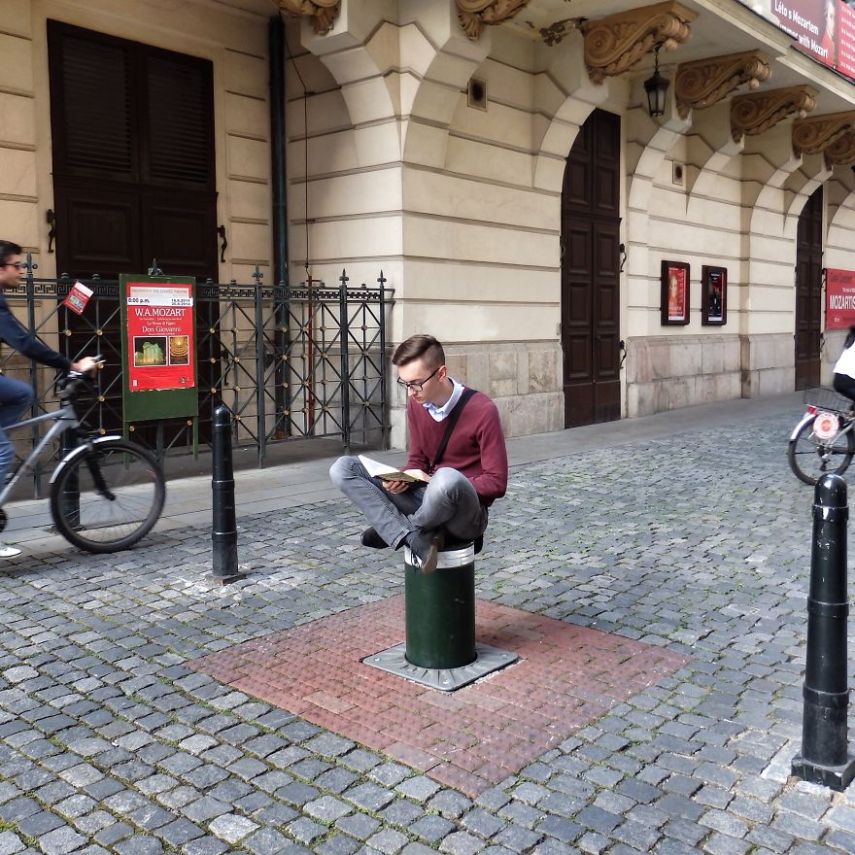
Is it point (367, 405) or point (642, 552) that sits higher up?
point (367, 405)

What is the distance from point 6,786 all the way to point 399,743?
1.33 m

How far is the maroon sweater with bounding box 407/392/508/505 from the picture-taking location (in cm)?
400

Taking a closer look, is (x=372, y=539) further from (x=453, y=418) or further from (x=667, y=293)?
(x=667, y=293)

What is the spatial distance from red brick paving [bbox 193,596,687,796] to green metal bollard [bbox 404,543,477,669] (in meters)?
0.16

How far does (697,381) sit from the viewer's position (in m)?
16.4

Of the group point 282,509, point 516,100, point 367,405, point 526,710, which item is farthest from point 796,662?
point 516,100

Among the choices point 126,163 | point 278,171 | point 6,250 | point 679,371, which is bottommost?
point 679,371

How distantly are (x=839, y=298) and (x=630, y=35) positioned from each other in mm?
12818

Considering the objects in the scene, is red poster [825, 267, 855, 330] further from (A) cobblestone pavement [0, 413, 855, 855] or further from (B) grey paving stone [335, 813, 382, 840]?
(B) grey paving stone [335, 813, 382, 840]

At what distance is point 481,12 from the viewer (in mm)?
9938

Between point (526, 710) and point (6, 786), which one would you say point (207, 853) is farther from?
point (526, 710)

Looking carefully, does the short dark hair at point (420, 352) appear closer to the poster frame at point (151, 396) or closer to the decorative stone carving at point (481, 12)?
the poster frame at point (151, 396)

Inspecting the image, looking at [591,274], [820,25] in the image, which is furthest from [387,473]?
[820,25]

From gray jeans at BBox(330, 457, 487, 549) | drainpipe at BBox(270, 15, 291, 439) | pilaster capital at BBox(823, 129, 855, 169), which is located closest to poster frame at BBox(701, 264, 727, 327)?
pilaster capital at BBox(823, 129, 855, 169)
